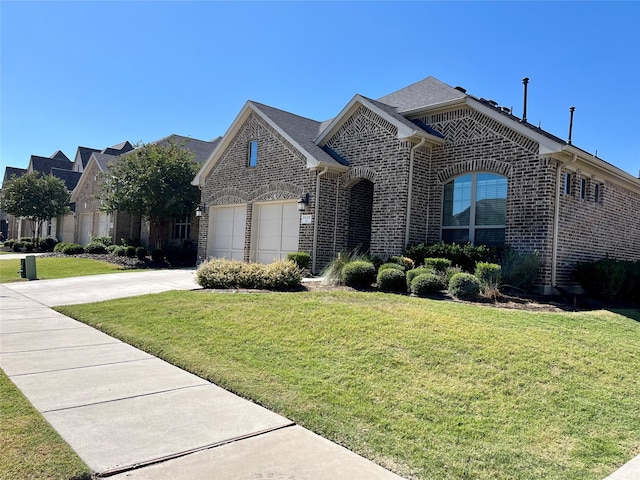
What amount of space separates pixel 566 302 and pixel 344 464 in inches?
357

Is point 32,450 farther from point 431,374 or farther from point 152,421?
point 431,374

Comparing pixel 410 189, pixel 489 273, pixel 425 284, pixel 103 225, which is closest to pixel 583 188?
pixel 410 189

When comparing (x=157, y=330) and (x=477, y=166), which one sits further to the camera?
(x=477, y=166)

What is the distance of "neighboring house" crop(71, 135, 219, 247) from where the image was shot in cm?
2645

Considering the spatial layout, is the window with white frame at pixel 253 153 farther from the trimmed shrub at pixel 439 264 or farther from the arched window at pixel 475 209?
the trimmed shrub at pixel 439 264

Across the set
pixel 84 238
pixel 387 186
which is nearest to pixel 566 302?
pixel 387 186

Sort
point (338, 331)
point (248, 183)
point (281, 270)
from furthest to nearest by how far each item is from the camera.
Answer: point (248, 183) → point (281, 270) → point (338, 331)

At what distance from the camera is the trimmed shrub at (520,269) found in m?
11.3

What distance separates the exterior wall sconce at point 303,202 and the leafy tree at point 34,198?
26870mm

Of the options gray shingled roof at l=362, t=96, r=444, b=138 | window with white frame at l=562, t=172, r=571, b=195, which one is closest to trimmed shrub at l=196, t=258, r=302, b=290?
gray shingled roof at l=362, t=96, r=444, b=138

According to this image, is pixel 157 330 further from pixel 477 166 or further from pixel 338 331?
pixel 477 166

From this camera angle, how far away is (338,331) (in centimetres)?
708

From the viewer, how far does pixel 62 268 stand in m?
20.3

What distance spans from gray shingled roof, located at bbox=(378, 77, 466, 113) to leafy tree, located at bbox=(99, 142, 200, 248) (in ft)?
35.8
